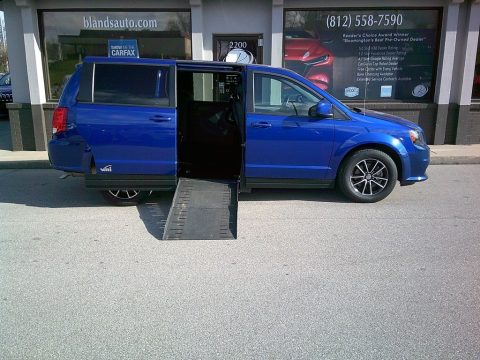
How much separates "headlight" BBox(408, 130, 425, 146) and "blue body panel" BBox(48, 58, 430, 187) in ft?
0.22

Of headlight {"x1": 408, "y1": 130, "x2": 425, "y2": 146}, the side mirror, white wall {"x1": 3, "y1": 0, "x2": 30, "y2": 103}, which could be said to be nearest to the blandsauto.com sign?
white wall {"x1": 3, "y1": 0, "x2": 30, "y2": 103}

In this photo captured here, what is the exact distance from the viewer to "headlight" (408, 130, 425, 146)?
5723 millimetres

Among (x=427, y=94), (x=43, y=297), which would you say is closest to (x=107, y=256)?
(x=43, y=297)

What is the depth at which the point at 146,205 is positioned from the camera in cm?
593

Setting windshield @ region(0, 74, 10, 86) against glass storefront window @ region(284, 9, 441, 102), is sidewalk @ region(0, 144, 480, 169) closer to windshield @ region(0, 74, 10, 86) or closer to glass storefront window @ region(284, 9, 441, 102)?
glass storefront window @ region(284, 9, 441, 102)

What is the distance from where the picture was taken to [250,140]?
5539 millimetres

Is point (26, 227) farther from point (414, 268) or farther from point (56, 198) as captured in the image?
point (414, 268)

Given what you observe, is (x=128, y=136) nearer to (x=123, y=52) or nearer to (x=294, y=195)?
(x=294, y=195)

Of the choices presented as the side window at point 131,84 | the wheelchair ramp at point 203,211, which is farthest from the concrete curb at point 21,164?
the wheelchair ramp at point 203,211

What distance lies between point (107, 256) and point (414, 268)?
3.01m

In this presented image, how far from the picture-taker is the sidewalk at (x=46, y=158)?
328 inches

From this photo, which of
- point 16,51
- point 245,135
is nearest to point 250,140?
point 245,135

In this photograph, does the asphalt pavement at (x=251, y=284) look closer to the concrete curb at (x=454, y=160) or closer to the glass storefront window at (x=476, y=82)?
the concrete curb at (x=454, y=160)

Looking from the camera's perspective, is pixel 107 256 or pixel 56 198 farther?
pixel 56 198
